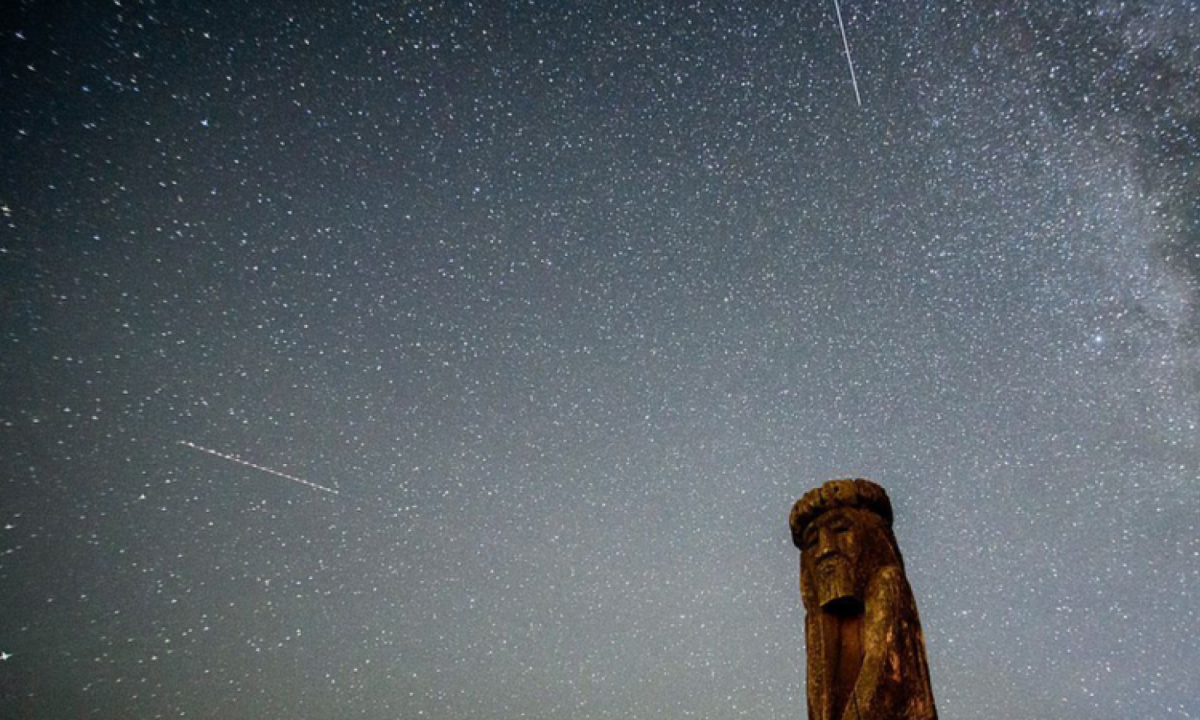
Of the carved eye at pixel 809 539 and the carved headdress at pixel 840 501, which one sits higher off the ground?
the carved headdress at pixel 840 501

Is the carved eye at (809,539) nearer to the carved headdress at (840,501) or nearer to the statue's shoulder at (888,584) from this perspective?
the carved headdress at (840,501)

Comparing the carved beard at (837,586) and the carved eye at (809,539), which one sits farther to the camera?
the carved eye at (809,539)

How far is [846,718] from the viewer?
10.2ft

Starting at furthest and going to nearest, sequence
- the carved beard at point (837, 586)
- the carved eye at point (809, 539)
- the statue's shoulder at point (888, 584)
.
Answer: the carved eye at point (809, 539), the carved beard at point (837, 586), the statue's shoulder at point (888, 584)

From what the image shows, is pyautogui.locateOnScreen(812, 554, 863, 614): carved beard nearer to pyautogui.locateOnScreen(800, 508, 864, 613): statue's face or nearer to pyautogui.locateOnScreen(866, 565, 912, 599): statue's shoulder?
pyautogui.locateOnScreen(800, 508, 864, 613): statue's face

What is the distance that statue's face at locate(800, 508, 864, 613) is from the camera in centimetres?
380

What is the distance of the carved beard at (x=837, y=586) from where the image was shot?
377 cm

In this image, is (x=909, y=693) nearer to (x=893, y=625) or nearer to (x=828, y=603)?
(x=893, y=625)

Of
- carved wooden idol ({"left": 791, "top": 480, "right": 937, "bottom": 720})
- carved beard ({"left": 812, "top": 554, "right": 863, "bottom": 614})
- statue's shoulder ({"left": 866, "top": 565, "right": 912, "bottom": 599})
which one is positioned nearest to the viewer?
carved wooden idol ({"left": 791, "top": 480, "right": 937, "bottom": 720})

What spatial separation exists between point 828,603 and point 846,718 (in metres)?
0.84

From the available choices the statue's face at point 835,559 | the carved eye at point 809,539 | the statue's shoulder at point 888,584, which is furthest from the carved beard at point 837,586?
the carved eye at point 809,539

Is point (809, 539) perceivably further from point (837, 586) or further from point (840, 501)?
point (837, 586)

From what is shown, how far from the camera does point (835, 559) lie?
3939 mm

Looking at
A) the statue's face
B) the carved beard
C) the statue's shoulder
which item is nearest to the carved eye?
the statue's face
